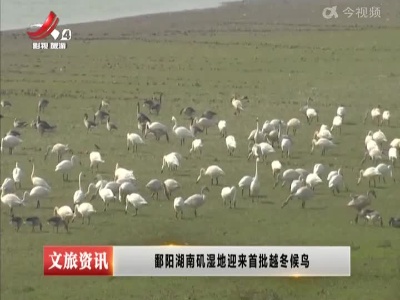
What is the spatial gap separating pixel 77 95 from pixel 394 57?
3654 millimetres

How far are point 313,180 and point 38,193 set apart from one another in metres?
2.90

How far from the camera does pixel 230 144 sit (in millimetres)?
13875

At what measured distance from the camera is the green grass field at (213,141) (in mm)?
11953

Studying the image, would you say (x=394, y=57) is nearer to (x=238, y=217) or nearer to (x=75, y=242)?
(x=238, y=217)

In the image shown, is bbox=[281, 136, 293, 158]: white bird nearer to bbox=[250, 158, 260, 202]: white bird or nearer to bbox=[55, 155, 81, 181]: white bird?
bbox=[250, 158, 260, 202]: white bird

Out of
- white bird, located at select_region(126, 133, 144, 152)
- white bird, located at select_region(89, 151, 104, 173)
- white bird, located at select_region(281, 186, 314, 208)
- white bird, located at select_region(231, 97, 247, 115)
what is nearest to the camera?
white bird, located at select_region(281, 186, 314, 208)

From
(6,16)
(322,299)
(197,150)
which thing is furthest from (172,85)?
(322,299)

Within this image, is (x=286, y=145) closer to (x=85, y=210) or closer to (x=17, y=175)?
(x=85, y=210)

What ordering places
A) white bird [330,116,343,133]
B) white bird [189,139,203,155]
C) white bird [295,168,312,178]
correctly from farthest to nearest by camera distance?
white bird [330,116,343,133]
white bird [189,139,203,155]
white bird [295,168,312,178]

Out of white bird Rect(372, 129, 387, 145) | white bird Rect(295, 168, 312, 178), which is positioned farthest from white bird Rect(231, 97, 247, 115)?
white bird Rect(372, 129, 387, 145)

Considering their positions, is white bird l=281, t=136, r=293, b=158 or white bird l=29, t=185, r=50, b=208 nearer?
white bird l=29, t=185, r=50, b=208

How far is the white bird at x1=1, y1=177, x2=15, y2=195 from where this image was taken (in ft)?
41.5

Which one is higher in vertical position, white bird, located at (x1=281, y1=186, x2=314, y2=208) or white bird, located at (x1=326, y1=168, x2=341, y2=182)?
white bird, located at (x1=326, y1=168, x2=341, y2=182)

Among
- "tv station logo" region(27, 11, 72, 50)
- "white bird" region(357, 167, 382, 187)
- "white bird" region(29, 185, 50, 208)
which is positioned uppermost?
"tv station logo" region(27, 11, 72, 50)
